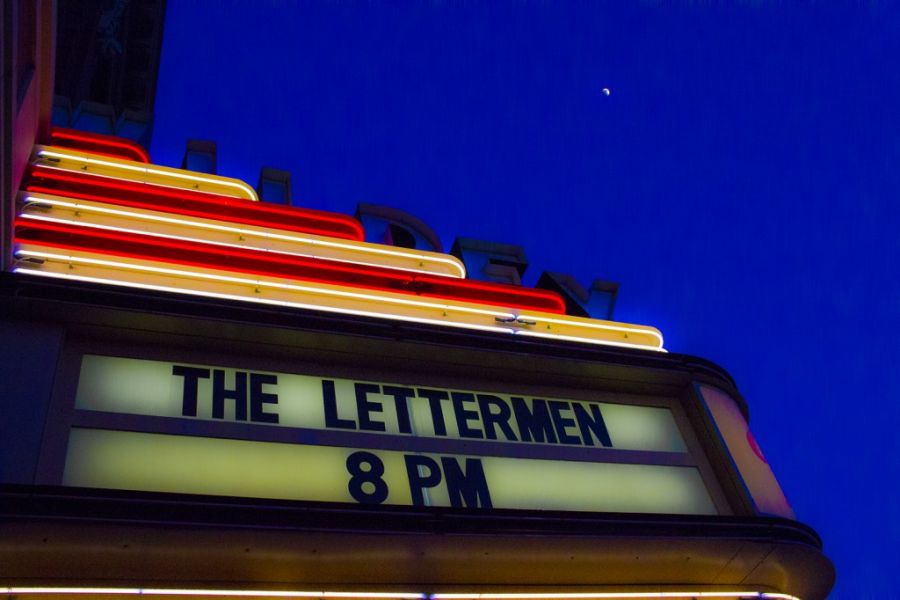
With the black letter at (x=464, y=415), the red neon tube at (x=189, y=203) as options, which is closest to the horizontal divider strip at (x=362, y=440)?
the black letter at (x=464, y=415)

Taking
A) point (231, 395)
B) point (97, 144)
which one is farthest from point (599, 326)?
point (97, 144)

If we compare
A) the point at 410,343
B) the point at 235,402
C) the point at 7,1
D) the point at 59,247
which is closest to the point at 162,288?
the point at 59,247

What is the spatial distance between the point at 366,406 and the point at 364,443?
1.28ft

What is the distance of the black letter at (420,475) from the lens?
588cm

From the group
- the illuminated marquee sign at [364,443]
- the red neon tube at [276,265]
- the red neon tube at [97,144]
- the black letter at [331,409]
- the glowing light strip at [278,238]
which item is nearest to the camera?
the illuminated marquee sign at [364,443]

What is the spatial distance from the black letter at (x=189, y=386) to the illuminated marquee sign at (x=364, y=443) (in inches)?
0.4

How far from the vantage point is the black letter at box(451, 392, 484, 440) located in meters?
6.50

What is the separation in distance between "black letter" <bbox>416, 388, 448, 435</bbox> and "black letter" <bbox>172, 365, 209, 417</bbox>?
1.61 m

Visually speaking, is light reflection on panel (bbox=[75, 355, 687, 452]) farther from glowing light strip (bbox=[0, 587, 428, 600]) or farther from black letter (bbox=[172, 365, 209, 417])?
glowing light strip (bbox=[0, 587, 428, 600])

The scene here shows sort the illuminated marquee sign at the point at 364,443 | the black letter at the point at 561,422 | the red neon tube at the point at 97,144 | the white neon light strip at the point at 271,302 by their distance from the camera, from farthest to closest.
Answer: the red neon tube at the point at 97,144 < the black letter at the point at 561,422 < the white neon light strip at the point at 271,302 < the illuminated marquee sign at the point at 364,443

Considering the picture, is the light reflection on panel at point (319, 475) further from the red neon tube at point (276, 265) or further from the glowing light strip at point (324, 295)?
the red neon tube at point (276, 265)

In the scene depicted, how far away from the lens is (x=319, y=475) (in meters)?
5.72

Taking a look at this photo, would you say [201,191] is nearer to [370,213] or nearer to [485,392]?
[370,213]

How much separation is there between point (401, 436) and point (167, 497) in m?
1.84
